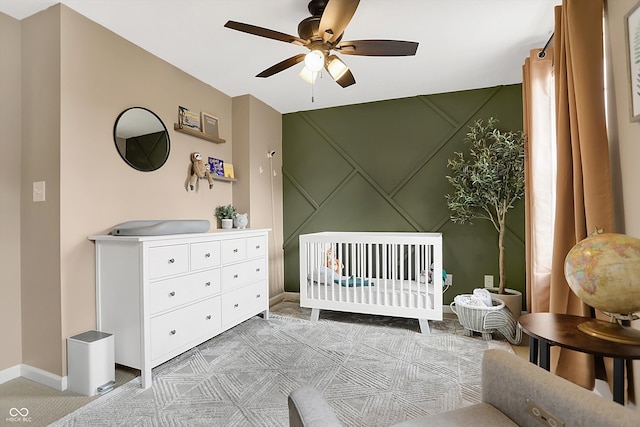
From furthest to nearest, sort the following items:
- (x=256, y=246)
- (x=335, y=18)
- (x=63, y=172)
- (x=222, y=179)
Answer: (x=222, y=179)
(x=256, y=246)
(x=63, y=172)
(x=335, y=18)

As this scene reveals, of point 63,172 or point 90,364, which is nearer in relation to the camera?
point 90,364

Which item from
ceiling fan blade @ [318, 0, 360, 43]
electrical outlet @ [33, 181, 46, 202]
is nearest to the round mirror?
electrical outlet @ [33, 181, 46, 202]

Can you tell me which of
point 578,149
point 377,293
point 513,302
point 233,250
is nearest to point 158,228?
point 233,250

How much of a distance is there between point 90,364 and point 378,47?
254 centimetres

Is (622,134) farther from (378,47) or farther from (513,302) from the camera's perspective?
(513,302)

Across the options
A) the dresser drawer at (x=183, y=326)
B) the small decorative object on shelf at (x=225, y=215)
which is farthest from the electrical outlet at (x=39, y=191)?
the small decorative object on shelf at (x=225, y=215)

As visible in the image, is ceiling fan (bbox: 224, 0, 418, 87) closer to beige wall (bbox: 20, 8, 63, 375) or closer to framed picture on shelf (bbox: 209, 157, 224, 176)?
beige wall (bbox: 20, 8, 63, 375)

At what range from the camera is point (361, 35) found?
2.37m

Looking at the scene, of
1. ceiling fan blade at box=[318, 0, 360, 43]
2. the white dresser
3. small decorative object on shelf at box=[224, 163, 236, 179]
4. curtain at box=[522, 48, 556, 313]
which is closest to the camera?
ceiling fan blade at box=[318, 0, 360, 43]

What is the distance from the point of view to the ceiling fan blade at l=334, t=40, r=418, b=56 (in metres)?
1.86

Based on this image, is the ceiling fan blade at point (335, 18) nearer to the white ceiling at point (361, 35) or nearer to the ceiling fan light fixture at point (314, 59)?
the ceiling fan light fixture at point (314, 59)

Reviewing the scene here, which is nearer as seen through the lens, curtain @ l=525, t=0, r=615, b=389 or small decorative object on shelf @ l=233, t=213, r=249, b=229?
curtain @ l=525, t=0, r=615, b=389

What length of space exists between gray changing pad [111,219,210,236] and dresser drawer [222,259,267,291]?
16.3 inches

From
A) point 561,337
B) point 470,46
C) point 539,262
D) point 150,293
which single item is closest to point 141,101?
point 150,293
